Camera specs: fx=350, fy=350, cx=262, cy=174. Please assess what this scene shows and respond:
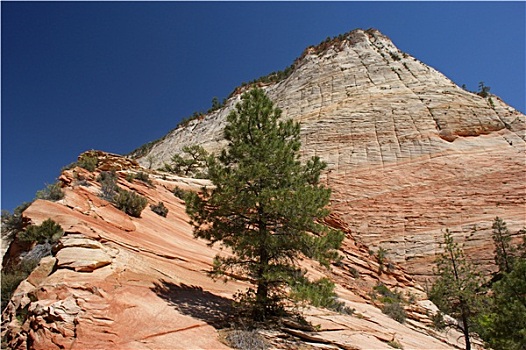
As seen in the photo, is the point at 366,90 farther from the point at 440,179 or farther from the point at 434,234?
the point at 434,234

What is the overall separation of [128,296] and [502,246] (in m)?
24.9

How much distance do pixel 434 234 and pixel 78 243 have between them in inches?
1017

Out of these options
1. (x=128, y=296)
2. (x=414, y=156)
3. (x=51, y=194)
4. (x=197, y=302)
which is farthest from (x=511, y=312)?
(x=414, y=156)

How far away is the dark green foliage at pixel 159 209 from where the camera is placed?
16281 millimetres

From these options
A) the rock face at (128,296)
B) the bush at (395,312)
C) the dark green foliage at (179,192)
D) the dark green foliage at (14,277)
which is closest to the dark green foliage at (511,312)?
the rock face at (128,296)

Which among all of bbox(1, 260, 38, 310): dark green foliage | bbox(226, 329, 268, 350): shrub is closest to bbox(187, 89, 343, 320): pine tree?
bbox(226, 329, 268, 350): shrub

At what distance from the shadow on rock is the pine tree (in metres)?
0.82

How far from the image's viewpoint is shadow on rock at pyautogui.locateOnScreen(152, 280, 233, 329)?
8.55 metres

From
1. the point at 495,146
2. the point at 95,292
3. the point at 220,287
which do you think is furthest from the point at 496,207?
the point at 95,292

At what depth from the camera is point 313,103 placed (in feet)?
152

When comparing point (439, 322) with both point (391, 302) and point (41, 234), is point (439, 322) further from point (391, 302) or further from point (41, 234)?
point (41, 234)

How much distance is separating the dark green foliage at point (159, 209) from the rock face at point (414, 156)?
690 inches

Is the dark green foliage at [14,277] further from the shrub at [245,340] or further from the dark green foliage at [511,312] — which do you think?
the dark green foliage at [511,312]

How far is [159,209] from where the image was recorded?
1655 centimetres
